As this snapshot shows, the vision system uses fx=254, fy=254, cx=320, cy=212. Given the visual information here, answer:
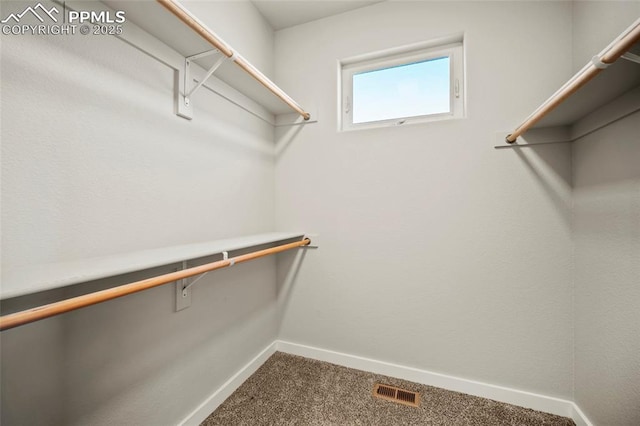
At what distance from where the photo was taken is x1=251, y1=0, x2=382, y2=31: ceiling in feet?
5.55

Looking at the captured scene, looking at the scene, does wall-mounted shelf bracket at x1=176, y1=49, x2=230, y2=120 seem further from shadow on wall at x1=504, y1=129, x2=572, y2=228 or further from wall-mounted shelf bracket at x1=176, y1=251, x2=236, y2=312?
shadow on wall at x1=504, y1=129, x2=572, y2=228

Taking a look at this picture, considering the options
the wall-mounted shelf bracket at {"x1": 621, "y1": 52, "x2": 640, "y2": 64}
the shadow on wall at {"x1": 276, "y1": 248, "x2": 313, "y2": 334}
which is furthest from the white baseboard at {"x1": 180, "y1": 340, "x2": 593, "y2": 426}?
the wall-mounted shelf bracket at {"x1": 621, "y1": 52, "x2": 640, "y2": 64}

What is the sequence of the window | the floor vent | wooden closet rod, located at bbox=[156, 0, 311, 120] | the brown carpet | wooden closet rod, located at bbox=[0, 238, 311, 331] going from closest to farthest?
wooden closet rod, located at bbox=[0, 238, 311, 331] < wooden closet rod, located at bbox=[156, 0, 311, 120] < the brown carpet < the floor vent < the window

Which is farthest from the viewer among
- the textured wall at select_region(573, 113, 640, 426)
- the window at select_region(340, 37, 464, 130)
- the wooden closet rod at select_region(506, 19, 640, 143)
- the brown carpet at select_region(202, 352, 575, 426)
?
the window at select_region(340, 37, 464, 130)

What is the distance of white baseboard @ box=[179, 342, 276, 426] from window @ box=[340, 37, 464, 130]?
171 cm

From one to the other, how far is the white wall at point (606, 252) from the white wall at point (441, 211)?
8cm

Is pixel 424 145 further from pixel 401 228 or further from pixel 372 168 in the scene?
pixel 401 228

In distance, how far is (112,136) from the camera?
3.02 feet

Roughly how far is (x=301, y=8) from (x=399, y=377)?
8.32 feet

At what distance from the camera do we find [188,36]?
1.03m

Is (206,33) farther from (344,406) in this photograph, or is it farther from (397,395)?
(397,395)

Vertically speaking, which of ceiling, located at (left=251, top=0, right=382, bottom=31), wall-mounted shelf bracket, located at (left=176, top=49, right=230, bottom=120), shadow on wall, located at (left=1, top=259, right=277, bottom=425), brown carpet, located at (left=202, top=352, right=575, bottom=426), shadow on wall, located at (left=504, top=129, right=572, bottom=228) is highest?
ceiling, located at (left=251, top=0, right=382, bottom=31)

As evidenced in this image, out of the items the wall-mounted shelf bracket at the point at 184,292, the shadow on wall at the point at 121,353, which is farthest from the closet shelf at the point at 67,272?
the wall-mounted shelf bracket at the point at 184,292

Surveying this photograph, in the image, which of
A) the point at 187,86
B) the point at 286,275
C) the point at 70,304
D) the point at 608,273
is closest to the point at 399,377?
the point at 286,275
